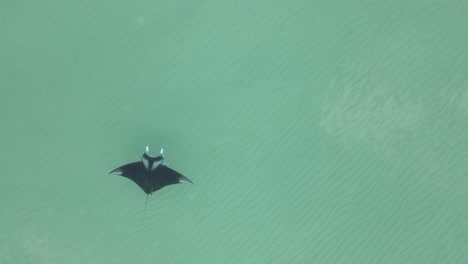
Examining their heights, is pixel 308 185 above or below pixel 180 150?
below

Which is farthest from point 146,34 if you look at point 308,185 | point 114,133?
point 308,185

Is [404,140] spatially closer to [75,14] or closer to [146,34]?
[146,34]

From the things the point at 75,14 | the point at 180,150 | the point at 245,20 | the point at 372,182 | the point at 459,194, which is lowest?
the point at 459,194

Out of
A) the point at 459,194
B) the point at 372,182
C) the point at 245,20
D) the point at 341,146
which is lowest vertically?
the point at 459,194

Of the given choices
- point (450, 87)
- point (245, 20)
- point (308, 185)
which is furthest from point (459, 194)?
point (245, 20)

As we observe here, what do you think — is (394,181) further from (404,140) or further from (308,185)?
(308,185)

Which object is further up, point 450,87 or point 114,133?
point 114,133
